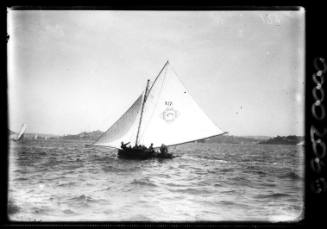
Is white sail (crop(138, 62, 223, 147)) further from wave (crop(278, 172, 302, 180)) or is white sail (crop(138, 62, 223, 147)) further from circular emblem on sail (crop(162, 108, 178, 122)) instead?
wave (crop(278, 172, 302, 180))

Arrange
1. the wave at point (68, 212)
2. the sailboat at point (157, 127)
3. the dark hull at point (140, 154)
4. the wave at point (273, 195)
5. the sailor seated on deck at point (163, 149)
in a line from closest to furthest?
the wave at point (68, 212) < the wave at point (273, 195) < the sailboat at point (157, 127) < the dark hull at point (140, 154) < the sailor seated on deck at point (163, 149)

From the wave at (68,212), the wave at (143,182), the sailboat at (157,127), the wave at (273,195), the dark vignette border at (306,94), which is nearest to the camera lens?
the dark vignette border at (306,94)

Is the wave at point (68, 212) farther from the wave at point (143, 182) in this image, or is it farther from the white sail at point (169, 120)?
the white sail at point (169, 120)

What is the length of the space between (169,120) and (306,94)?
3.90 metres

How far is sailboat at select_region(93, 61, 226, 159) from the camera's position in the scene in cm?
660

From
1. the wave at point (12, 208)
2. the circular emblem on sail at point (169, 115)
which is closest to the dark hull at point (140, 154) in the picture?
the circular emblem on sail at point (169, 115)

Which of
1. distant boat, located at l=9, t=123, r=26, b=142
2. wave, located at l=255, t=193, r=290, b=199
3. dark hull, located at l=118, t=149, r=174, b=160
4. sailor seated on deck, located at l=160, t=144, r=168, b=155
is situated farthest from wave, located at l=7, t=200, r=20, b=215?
sailor seated on deck, located at l=160, t=144, r=168, b=155

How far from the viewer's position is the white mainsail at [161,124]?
260 inches

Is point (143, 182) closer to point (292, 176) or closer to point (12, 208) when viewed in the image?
point (12, 208)

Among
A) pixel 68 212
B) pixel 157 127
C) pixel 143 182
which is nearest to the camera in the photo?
pixel 68 212

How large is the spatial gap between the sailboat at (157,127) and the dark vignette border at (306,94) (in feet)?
8.97

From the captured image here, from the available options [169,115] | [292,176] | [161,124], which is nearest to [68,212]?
[292,176]

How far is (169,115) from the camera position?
7.04 metres
